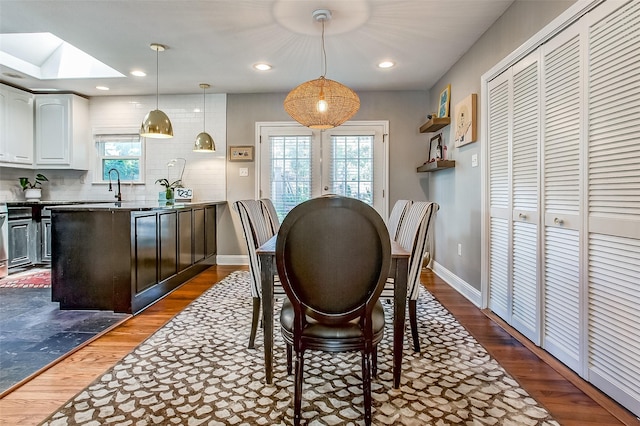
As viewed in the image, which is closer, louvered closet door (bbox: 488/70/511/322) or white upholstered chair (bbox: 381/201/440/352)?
white upholstered chair (bbox: 381/201/440/352)

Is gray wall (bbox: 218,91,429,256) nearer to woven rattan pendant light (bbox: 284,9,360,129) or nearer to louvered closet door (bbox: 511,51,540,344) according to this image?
woven rattan pendant light (bbox: 284,9,360,129)

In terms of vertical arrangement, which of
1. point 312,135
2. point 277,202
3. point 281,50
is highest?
point 281,50

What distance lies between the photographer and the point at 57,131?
4781 millimetres

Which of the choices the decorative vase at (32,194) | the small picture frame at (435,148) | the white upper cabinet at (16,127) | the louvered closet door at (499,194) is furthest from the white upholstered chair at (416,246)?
the decorative vase at (32,194)

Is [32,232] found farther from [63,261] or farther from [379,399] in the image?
[379,399]

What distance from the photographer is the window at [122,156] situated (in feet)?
16.4

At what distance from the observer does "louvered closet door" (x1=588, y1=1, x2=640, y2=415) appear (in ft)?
4.90

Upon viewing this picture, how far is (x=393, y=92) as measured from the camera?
472 cm

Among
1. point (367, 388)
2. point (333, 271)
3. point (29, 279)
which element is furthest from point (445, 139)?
point (29, 279)

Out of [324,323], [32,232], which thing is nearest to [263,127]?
[32,232]

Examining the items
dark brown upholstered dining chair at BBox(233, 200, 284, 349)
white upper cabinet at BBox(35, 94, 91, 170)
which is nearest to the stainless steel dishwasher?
white upper cabinet at BBox(35, 94, 91, 170)

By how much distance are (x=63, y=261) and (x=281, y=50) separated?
2.73m

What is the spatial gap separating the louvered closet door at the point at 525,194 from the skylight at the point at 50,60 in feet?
14.2

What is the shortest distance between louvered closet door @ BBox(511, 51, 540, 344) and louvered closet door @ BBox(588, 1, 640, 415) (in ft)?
1.62
